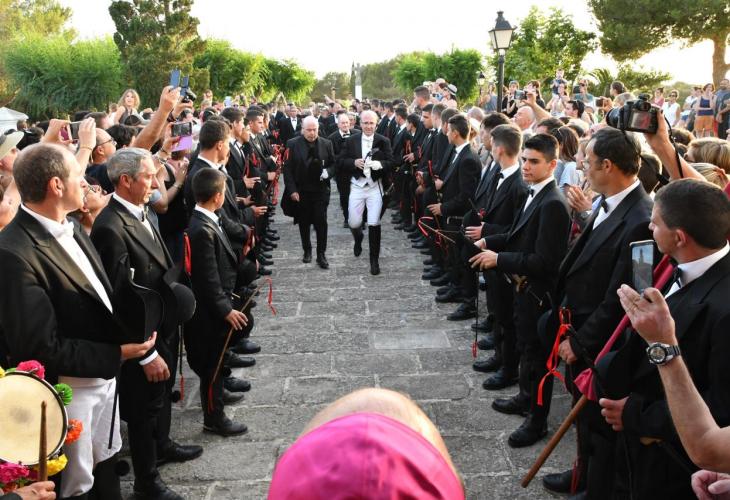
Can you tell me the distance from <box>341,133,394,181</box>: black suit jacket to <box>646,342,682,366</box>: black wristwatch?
26.2ft

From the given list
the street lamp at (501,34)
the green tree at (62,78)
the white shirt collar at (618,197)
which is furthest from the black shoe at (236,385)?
the green tree at (62,78)

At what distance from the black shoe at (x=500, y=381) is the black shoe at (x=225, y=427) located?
215cm

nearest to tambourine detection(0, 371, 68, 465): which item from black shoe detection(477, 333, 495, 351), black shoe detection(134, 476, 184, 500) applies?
black shoe detection(134, 476, 184, 500)

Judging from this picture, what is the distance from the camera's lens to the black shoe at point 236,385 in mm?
5965

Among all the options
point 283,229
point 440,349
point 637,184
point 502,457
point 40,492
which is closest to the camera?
point 40,492

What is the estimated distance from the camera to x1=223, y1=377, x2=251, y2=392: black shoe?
19.6ft

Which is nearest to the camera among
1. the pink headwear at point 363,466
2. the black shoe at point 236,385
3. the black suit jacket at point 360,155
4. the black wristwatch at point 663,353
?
the pink headwear at point 363,466

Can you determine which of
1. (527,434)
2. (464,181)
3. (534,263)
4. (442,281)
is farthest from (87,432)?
(442,281)

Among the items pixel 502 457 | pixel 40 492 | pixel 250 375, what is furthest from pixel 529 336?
pixel 40 492

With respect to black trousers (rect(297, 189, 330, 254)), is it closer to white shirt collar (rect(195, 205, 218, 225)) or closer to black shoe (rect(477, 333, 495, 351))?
black shoe (rect(477, 333, 495, 351))

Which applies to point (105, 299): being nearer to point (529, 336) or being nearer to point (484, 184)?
point (529, 336)

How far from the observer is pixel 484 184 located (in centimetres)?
689

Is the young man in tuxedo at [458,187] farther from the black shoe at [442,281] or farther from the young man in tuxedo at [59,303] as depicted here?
the young man in tuxedo at [59,303]

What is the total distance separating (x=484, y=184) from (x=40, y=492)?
5.32 meters
